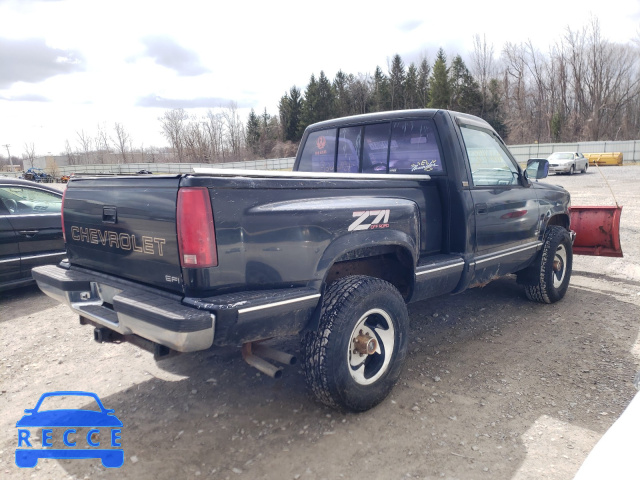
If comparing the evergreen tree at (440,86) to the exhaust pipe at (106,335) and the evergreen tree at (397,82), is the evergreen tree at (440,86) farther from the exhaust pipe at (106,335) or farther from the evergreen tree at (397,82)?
the exhaust pipe at (106,335)

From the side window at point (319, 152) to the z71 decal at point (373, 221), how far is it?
1568mm

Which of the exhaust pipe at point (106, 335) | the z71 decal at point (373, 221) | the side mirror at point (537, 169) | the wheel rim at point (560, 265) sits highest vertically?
the side mirror at point (537, 169)

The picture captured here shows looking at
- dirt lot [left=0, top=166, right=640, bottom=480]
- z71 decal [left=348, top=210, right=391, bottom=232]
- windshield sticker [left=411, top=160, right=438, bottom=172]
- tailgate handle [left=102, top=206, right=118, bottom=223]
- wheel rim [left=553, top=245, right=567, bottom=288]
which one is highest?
windshield sticker [left=411, top=160, right=438, bottom=172]

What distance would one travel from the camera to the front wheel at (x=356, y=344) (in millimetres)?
2791

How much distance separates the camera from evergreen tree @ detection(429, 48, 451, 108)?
174 ft

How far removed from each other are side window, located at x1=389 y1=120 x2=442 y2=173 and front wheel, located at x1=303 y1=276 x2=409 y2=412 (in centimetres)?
134

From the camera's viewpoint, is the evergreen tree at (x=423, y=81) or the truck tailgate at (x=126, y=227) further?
the evergreen tree at (x=423, y=81)

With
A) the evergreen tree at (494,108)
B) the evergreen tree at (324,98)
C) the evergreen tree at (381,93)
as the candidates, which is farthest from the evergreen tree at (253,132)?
the evergreen tree at (494,108)

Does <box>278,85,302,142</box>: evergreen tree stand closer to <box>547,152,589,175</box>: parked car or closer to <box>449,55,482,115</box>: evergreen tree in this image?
<box>449,55,482,115</box>: evergreen tree

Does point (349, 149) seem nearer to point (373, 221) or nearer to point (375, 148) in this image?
point (375, 148)

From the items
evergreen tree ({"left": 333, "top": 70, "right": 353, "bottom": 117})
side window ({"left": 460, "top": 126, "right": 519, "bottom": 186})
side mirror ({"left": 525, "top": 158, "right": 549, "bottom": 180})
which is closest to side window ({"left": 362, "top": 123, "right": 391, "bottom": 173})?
side window ({"left": 460, "top": 126, "right": 519, "bottom": 186})

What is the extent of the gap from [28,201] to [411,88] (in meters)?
58.4

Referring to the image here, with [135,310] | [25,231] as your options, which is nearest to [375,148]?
[135,310]

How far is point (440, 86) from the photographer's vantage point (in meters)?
53.5
